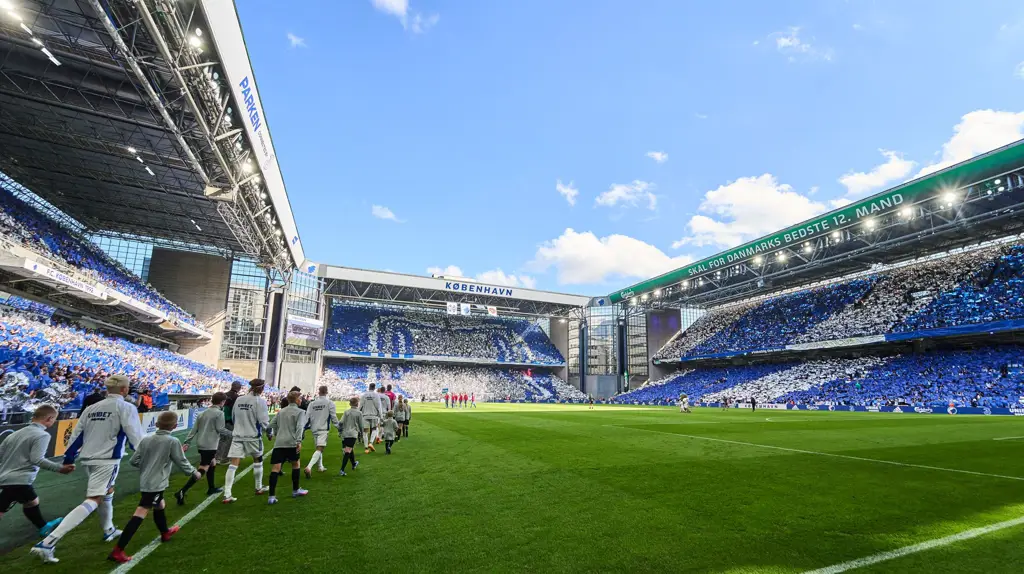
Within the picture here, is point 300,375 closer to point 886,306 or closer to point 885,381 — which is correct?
point 885,381

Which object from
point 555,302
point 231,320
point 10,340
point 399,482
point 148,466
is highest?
point 555,302

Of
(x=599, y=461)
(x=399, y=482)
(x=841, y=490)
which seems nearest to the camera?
(x=841, y=490)

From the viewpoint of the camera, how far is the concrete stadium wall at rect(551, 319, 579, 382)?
66.7 m

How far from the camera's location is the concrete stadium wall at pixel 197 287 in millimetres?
39062

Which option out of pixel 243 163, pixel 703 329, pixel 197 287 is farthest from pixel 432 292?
pixel 243 163

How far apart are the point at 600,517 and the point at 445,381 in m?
53.1

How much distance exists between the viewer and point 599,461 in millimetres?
10352

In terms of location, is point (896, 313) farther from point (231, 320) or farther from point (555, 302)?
point (231, 320)

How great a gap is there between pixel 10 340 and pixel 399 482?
18.7 meters

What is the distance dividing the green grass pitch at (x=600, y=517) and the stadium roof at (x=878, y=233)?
77.8 ft

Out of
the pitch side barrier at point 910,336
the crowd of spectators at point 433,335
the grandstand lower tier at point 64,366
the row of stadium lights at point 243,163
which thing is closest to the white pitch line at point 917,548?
the grandstand lower tier at point 64,366

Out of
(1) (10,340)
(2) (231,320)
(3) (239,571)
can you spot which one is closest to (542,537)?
(3) (239,571)

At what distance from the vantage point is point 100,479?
5.00m

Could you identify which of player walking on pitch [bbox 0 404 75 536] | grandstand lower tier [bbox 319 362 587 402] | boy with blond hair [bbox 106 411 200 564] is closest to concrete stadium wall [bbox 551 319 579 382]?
grandstand lower tier [bbox 319 362 587 402]
